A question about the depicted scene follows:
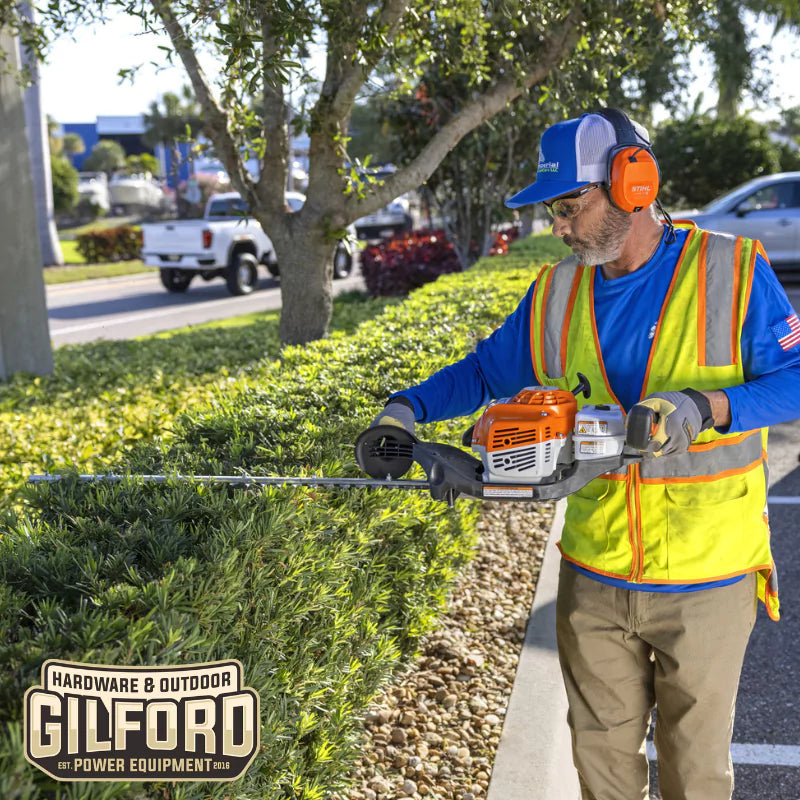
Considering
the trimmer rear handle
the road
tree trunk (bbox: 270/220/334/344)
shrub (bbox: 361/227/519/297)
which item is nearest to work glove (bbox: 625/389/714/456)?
the trimmer rear handle

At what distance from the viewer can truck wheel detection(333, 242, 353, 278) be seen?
2262 cm

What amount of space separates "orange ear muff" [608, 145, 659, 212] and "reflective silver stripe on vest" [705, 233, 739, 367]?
21 centimetres

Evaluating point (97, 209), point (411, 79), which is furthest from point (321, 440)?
point (97, 209)

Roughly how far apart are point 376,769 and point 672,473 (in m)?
1.65

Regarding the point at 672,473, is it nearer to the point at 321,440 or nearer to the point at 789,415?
the point at 789,415

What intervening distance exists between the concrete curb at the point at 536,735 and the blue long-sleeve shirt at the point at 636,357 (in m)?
1.03

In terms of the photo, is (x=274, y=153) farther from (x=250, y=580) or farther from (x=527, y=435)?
(x=527, y=435)

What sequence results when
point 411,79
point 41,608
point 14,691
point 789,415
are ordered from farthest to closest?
point 411,79 → point 789,415 → point 41,608 → point 14,691

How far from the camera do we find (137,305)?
19.8m

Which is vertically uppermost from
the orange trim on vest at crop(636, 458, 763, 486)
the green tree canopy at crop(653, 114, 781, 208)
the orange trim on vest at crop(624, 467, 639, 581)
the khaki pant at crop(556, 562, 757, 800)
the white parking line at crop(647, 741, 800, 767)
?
the green tree canopy at crop(653, 114, 781, 208)

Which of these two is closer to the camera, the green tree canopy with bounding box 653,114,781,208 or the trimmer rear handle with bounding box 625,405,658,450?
the trimmer rear handle with bounding box 625,405,658,450

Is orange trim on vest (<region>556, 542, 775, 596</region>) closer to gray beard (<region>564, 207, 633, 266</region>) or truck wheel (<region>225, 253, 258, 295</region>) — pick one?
gray beard (<region>564, 207, 633, 266</region>)

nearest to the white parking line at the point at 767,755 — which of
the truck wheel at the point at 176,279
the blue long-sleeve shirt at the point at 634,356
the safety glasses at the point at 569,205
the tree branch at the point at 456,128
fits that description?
the blue long-sleeve shirt at the point at 634,356

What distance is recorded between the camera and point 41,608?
208cm
